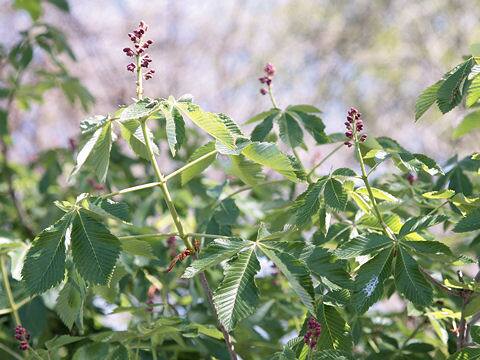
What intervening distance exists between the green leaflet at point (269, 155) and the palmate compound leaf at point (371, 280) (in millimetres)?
206

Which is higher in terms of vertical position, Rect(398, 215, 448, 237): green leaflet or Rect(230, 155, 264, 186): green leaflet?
Rect(230, 155, 264, 186): green leaflet

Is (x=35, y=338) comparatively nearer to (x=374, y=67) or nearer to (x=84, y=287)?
(x=84, y=287)

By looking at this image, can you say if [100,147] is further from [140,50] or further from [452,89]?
[452,89]

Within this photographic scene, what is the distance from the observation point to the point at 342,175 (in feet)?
4.28

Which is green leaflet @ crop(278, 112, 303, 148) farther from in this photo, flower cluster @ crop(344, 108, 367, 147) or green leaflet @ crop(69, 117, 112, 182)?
green leaflet @ crop(69, 117, 112, 182)

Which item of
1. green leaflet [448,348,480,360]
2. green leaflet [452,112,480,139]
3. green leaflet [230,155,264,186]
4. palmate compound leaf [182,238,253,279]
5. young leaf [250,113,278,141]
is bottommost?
green leaflet [448,348,480,360]

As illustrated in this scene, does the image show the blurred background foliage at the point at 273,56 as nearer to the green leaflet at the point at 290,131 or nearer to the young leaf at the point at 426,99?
the green leaflet at the point at 290,131

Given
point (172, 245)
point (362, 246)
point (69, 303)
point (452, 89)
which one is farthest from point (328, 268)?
point (172, 245)

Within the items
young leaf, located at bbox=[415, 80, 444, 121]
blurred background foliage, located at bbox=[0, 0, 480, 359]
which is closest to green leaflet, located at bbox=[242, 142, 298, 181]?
young leaf, located at bbox=[415, 80, 444, 121]

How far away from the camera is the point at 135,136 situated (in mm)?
1298

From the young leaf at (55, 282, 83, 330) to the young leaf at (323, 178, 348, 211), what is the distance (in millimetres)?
489

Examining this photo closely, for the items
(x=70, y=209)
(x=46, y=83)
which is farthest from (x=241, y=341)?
(x=46, y=83)

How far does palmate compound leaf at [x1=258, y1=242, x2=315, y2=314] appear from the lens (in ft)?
3.59

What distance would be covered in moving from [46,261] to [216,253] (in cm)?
27
